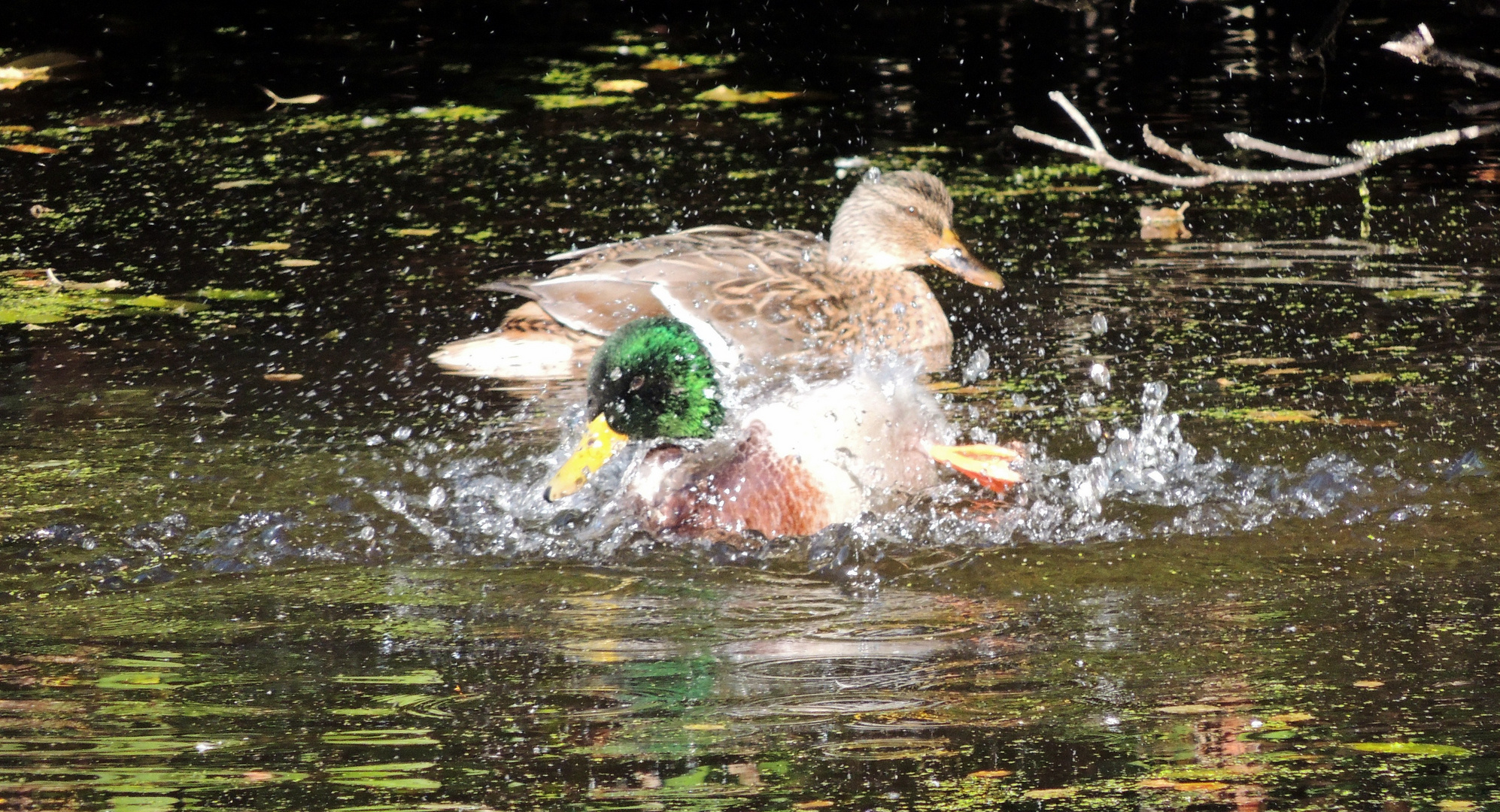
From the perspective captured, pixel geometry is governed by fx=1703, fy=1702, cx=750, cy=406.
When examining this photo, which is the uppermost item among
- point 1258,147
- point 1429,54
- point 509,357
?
point 1429,54

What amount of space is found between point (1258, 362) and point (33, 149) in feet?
18.3

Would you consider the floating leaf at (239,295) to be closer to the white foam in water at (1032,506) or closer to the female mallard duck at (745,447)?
the white foam in water at (1032,506)

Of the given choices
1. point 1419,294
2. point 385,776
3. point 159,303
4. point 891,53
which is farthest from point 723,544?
point 891,53

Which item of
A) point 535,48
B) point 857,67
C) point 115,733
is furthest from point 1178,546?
point 535,48

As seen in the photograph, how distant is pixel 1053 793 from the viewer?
2756 mm

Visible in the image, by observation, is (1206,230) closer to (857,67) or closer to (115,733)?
(857,67)

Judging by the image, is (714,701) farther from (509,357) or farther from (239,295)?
(239,295)

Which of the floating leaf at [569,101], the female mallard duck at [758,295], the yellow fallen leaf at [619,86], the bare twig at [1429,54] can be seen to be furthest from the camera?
the yellow fallen leaf at [619,86]

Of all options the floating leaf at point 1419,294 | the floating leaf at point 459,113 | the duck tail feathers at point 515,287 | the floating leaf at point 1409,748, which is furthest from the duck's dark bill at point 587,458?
the floating leaf at point 459,113

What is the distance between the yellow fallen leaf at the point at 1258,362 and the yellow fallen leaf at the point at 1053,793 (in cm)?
293

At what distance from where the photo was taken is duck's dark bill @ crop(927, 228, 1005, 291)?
6.10 m

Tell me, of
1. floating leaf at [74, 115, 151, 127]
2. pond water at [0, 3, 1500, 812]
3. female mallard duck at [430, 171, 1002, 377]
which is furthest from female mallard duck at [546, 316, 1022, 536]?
floating leaf at [74, 115, 151, 127]

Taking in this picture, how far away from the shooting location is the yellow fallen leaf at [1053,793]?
2.74 m

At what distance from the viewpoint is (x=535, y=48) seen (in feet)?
31.6
